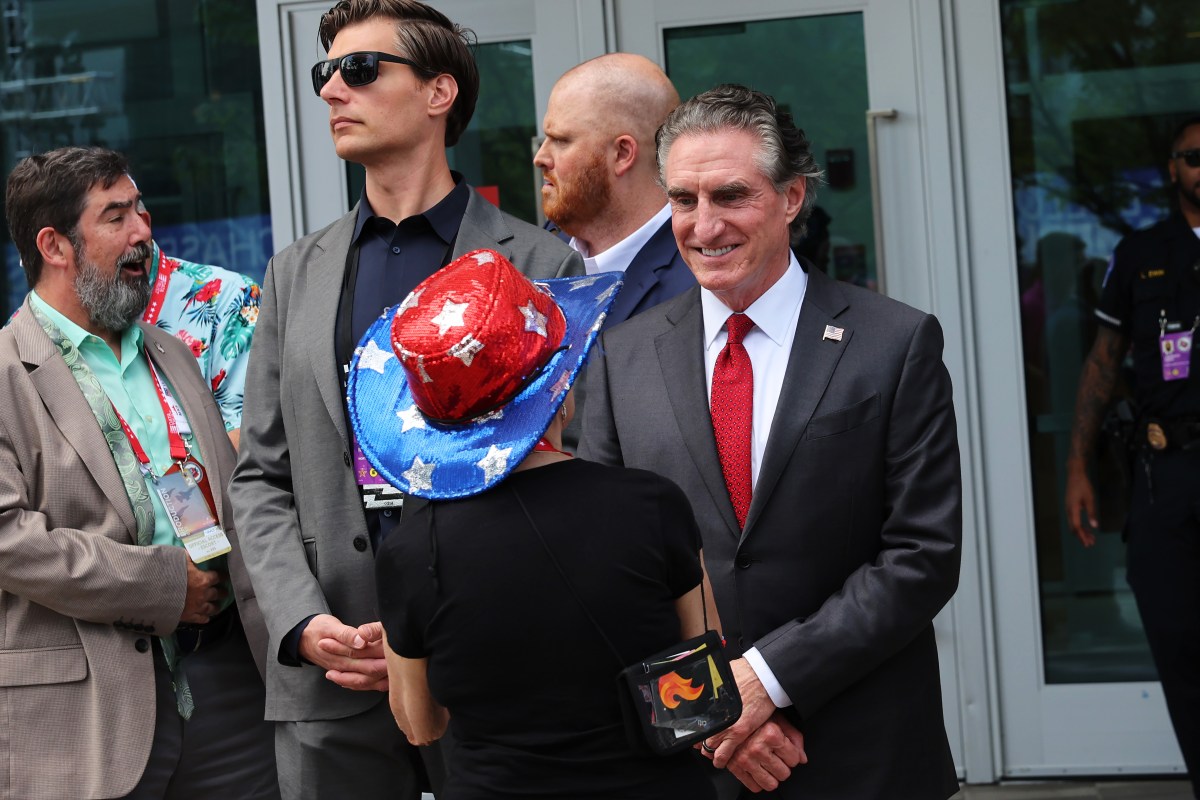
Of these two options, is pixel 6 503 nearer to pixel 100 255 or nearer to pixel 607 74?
pixel 100 255

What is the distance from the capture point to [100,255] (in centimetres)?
333

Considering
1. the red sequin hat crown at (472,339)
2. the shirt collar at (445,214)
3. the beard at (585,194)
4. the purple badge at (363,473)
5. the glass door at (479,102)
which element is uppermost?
the glass door at (479,102)

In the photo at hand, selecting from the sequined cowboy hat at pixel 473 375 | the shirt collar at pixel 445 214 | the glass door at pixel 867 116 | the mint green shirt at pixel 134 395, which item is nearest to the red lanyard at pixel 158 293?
the mint green shirt at pixel 134 395

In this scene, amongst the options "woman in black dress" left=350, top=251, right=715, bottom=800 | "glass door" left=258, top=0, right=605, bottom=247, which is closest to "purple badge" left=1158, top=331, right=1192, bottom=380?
"glass door" left=258, top=0, right=605, bottom=247

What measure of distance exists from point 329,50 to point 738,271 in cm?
106

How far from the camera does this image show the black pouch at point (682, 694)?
2039mm

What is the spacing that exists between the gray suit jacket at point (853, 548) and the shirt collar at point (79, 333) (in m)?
1.51

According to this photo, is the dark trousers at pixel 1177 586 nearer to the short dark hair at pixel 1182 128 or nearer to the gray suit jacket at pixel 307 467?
the short dark hair at pixel 1182 128

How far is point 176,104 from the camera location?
5.38 m

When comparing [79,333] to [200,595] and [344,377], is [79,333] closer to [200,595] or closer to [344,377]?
[200,595]

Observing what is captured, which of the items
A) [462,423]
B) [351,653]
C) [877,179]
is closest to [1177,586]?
[877,179]

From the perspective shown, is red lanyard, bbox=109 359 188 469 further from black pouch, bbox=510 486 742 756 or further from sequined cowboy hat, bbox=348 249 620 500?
black pouch, bbox=510 486 742 756

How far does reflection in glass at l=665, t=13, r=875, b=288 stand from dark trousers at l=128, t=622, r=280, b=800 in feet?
7.95

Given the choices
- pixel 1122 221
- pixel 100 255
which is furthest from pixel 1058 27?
pixel 100 255
